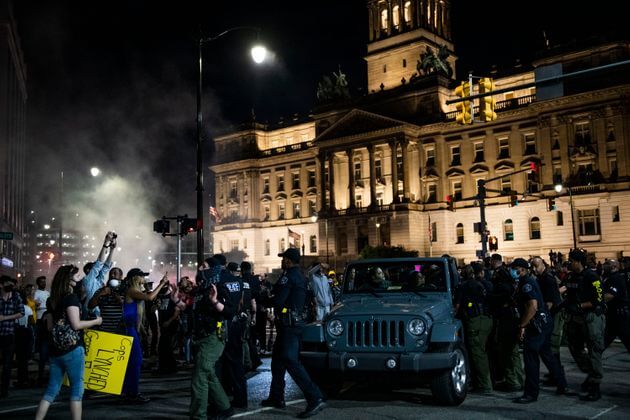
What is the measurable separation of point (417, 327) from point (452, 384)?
90 centimetres

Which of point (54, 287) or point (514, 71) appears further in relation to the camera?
point (514, 71)

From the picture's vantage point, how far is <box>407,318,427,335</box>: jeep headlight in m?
8.65

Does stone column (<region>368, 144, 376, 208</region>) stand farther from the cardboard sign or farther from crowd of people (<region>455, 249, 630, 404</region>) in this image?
the cardboard sign

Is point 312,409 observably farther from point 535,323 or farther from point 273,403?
point 535,323

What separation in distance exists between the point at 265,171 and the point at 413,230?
92.2 ft

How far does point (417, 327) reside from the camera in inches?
342

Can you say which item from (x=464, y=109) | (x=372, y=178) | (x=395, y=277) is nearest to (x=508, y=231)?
(x=372, y=178)

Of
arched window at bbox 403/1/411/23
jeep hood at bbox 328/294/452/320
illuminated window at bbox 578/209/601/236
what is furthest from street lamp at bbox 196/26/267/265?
arched window at bbox 403/1/411/23

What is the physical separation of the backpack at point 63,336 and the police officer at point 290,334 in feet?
9.09

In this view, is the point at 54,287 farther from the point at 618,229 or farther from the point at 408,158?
the point at 408,158

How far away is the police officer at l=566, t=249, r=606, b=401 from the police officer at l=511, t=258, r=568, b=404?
58 cm

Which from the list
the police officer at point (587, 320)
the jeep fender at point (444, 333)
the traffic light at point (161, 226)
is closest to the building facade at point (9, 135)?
the traffic light at point (161, 226)

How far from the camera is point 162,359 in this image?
43.6 ft

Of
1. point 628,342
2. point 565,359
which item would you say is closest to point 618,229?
point 565,359
